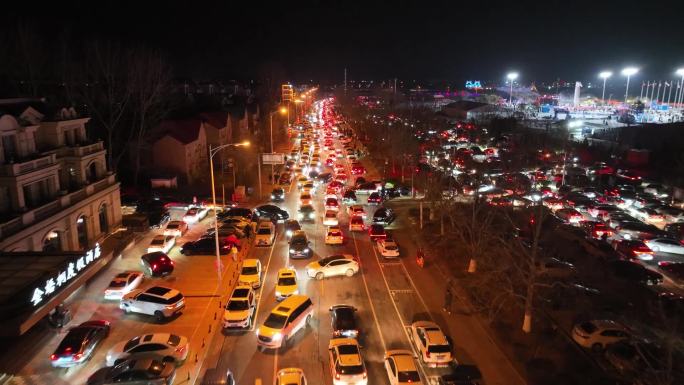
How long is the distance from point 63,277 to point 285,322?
842 cm

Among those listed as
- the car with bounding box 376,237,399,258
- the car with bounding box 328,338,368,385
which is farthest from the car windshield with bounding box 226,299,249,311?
the car with bounding box 376,237,399,258

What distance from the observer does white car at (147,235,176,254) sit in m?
27.8

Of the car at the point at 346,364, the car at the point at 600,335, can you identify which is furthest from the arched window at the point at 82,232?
the car at the point at 600,335

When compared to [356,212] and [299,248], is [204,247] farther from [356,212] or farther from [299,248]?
[356,212]

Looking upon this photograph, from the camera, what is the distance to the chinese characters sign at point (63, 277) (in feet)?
52.7

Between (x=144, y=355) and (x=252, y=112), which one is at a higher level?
(x=252, y=112)

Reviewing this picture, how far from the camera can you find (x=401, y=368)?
50.0 feet

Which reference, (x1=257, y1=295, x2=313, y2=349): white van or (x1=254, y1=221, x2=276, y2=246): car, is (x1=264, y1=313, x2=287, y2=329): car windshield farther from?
(x1=254, y1=221, x2=276, y2=246): car

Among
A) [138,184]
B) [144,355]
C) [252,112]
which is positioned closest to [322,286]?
[144,355]

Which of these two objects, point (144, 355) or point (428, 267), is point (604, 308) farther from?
point (144, 355)

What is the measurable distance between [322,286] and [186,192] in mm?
26176

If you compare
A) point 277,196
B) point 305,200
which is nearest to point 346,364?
point 305,200

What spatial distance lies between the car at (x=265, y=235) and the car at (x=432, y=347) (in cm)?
1450

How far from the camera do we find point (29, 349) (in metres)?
17.7
